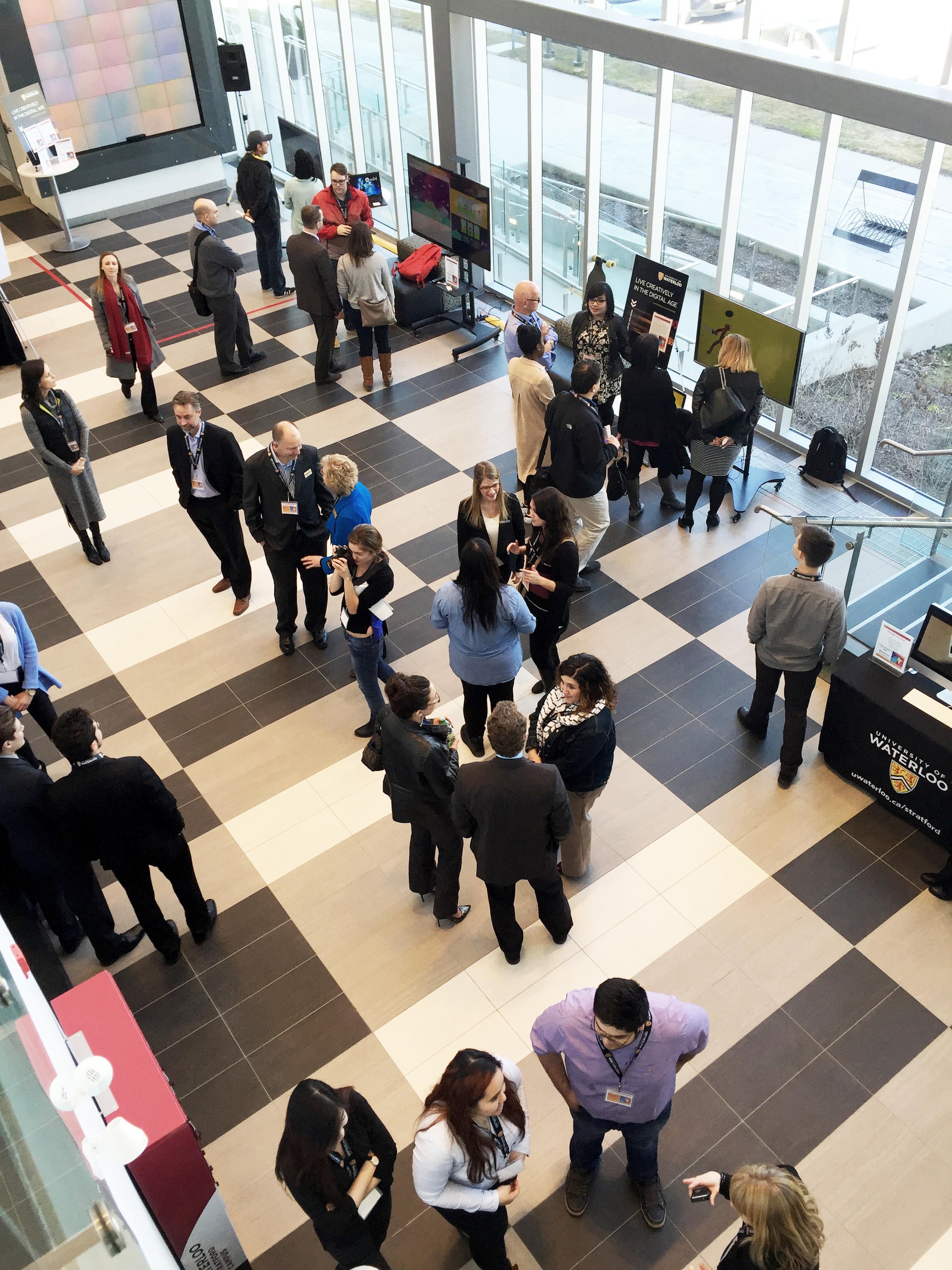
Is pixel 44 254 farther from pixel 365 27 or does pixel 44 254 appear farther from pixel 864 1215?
pixel 864 1215

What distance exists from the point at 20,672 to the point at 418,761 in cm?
256

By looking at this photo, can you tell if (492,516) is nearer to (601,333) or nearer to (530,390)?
(530,390)

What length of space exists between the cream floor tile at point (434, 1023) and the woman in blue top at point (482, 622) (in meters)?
1.48

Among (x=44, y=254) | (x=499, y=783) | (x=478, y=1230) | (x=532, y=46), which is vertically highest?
(x=532, y=46)

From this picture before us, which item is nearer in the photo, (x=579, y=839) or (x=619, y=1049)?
(x=619, y=1049)

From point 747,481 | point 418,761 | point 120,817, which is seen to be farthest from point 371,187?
point 120,817

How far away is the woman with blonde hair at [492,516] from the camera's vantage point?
212 inches

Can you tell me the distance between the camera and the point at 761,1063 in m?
4.36

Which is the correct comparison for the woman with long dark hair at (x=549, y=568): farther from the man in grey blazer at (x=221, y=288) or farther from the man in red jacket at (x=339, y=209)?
the man in red jacket at (x=339, y=209)

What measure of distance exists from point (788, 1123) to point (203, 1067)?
249cm

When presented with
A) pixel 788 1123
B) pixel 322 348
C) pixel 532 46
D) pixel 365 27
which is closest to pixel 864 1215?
pixel 788 1123

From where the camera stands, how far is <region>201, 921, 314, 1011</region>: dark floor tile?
4.77m

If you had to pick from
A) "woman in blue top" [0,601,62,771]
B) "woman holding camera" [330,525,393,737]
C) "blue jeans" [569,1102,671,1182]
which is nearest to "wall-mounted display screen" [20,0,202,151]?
"woman in blue top" [0,601,62,771]

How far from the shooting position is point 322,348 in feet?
30.6
